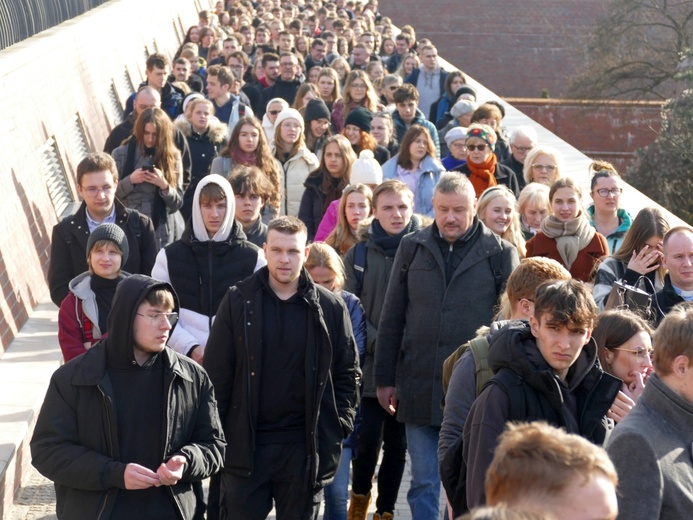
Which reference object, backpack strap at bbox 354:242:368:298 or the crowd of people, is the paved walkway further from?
backpack strap at bbox 354:242:368:298

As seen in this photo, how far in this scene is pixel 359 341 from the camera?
7492 millimetres

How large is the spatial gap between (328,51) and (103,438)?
56.7ft

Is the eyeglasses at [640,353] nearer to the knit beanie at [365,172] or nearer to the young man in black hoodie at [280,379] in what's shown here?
the young man in black hoodie at [280,379]

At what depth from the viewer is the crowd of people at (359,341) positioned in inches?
182

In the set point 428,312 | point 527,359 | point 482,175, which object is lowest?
point 482,175

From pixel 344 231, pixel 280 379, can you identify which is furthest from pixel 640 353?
pixel 344 231

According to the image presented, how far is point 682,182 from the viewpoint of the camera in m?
31.1

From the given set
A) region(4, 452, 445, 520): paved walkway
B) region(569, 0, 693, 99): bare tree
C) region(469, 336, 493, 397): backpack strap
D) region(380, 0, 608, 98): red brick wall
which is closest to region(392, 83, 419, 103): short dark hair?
region(4, 452, 445, 520): paved walkway

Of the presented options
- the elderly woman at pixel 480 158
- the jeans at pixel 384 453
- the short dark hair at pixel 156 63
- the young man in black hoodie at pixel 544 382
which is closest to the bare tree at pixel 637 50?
the short dark hair at pixel 156 63

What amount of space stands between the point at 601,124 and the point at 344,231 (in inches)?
1262

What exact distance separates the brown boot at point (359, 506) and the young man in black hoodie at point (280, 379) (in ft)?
4.38

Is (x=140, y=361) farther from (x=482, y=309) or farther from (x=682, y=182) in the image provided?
(x=682, y=182)

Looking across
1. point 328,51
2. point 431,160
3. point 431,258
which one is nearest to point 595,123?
point 328,51

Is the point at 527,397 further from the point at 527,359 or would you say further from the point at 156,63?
the point at 156,63
